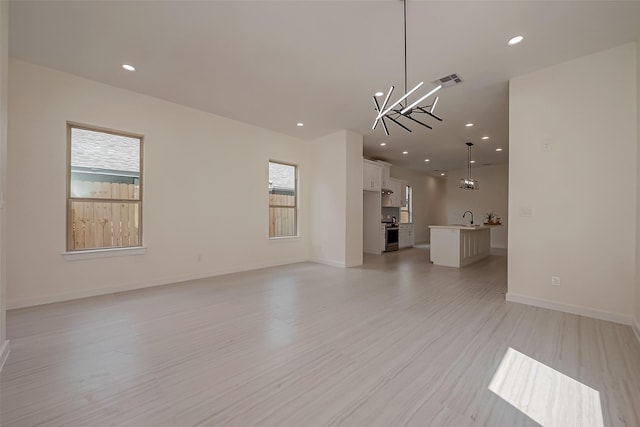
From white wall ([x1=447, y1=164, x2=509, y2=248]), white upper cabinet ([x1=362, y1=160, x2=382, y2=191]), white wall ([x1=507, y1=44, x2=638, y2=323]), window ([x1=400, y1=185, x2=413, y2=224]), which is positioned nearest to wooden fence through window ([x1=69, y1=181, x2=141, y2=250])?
white upper cabinet ([x1=362, y1=160, x2=382, y2=191])

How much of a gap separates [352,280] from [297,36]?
3.74 metres

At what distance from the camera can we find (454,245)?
6020 millimetres

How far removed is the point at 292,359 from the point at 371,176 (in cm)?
610

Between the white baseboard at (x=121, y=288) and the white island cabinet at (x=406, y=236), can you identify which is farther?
the white island cabinet at (x=406, y=236)

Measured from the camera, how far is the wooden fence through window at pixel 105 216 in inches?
148

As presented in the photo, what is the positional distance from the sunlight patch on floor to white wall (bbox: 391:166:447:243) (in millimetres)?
8592

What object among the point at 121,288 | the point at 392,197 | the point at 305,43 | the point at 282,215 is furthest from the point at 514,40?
the point at 392,197

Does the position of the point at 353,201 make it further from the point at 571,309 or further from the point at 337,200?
the point at 571,309

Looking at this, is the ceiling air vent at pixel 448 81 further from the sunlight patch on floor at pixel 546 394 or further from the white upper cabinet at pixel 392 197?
the white upper cabinet at pixel 392 197

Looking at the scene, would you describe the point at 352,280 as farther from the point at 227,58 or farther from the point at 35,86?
the point at 35,86

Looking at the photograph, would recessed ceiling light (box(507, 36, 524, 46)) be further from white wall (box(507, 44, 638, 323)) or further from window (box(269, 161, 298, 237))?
window (box(269, 161, 298, 237))

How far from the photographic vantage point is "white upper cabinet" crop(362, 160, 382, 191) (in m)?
7.30

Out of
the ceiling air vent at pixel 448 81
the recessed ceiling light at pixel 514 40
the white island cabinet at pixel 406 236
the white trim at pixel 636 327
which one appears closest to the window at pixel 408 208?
the white island cabinet at pixel 406 236

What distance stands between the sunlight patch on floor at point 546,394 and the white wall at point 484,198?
884 centimetres
